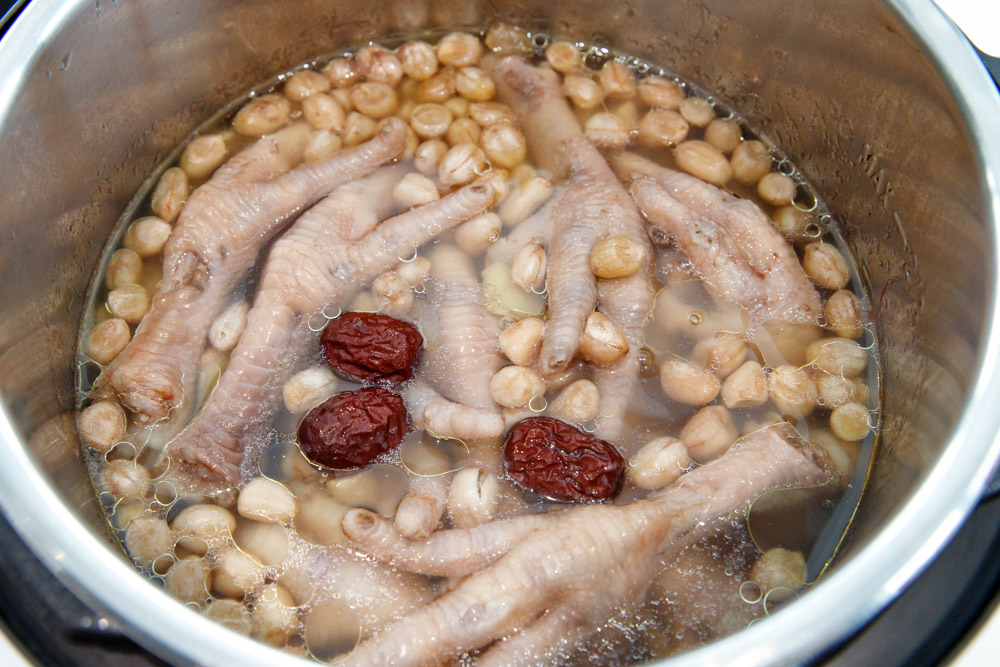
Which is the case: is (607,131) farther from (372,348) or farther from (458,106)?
(372,348)

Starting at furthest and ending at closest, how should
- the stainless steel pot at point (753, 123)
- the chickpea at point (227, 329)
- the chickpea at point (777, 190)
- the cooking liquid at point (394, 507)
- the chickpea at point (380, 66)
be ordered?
the chickpea at point (380, 66) < the chickpea at point (777, 190) < the chickpea at point (227, 329) < the cooking liquid at point (394, 507) < the stainless steel pot at point (753, 123)

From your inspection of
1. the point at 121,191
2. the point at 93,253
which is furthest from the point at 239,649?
the point at 121,191

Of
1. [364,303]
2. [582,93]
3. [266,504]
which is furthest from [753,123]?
[266,504]

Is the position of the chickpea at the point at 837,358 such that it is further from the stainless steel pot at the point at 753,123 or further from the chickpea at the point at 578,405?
the chickpea at the point at 578,405

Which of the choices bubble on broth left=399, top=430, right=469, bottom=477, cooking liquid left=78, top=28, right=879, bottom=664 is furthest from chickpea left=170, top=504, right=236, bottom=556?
bubble on broth left=399, top=430, right=469, bottom=477

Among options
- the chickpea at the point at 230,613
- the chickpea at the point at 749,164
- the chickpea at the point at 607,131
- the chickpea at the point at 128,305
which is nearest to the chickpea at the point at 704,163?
the chickpea at the point at 749,164
